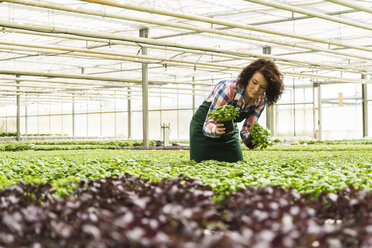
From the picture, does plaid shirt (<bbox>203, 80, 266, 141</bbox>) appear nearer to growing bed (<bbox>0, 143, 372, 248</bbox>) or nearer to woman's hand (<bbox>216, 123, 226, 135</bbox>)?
woman's hand (<bbox>216, 123, 226, 135</bbox>)

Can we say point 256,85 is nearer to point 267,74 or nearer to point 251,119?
point 267,74

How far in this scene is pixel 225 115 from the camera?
447 centimetres

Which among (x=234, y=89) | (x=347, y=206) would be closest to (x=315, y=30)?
(x=234, y=89)

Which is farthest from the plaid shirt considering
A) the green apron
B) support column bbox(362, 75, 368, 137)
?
support column bbox(362, 75, 368, 137)

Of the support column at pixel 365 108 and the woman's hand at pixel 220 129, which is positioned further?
the support column at pixel 365 108

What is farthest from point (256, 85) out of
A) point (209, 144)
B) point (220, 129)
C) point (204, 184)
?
point (204, 184)

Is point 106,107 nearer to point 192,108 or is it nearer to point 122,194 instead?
point 192,108

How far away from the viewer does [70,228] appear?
174cm

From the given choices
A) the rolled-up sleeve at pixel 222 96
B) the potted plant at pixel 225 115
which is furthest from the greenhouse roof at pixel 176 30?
the potted plant at pixel 225 115

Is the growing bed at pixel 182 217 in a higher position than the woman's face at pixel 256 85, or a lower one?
lower

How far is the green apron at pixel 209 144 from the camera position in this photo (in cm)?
527

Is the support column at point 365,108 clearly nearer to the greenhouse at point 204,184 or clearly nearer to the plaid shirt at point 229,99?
the greenhouse at point 204,184

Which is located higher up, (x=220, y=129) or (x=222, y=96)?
(x=222, y=96)

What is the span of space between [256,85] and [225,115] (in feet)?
1.53
